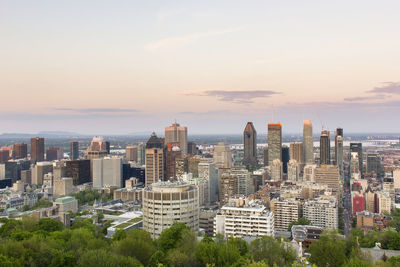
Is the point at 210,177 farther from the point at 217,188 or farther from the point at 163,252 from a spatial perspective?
the point at 163,252

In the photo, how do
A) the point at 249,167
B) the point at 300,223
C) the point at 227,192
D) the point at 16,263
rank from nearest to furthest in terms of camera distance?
the point at 16,263, the point at 300,223, the point at 227,192, the point at 249,167

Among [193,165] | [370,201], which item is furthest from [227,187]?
[193,165]

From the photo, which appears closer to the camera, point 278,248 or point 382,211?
point 278,248

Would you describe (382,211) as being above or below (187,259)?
below

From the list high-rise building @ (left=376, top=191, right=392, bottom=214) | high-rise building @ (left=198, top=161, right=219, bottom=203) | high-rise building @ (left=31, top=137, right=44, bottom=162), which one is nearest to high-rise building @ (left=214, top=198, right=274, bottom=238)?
high-rise building @ (left=376, top=191, right=392, bottom=214)

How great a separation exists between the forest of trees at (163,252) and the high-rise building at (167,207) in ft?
19.6

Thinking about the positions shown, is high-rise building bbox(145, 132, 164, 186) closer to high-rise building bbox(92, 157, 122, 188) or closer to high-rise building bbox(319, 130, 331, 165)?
high-rise building bbox(92, 157, 122, 188)

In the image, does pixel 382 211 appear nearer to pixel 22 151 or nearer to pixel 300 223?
pixel 300 223

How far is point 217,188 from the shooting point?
68.3 m

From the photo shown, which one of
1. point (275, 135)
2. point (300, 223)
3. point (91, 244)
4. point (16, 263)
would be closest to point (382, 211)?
point (300, 223)

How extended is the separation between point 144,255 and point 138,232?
13.0 ft

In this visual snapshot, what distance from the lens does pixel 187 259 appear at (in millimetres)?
19922

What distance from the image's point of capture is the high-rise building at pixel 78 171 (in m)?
74.5

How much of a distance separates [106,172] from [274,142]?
58.1 meters
